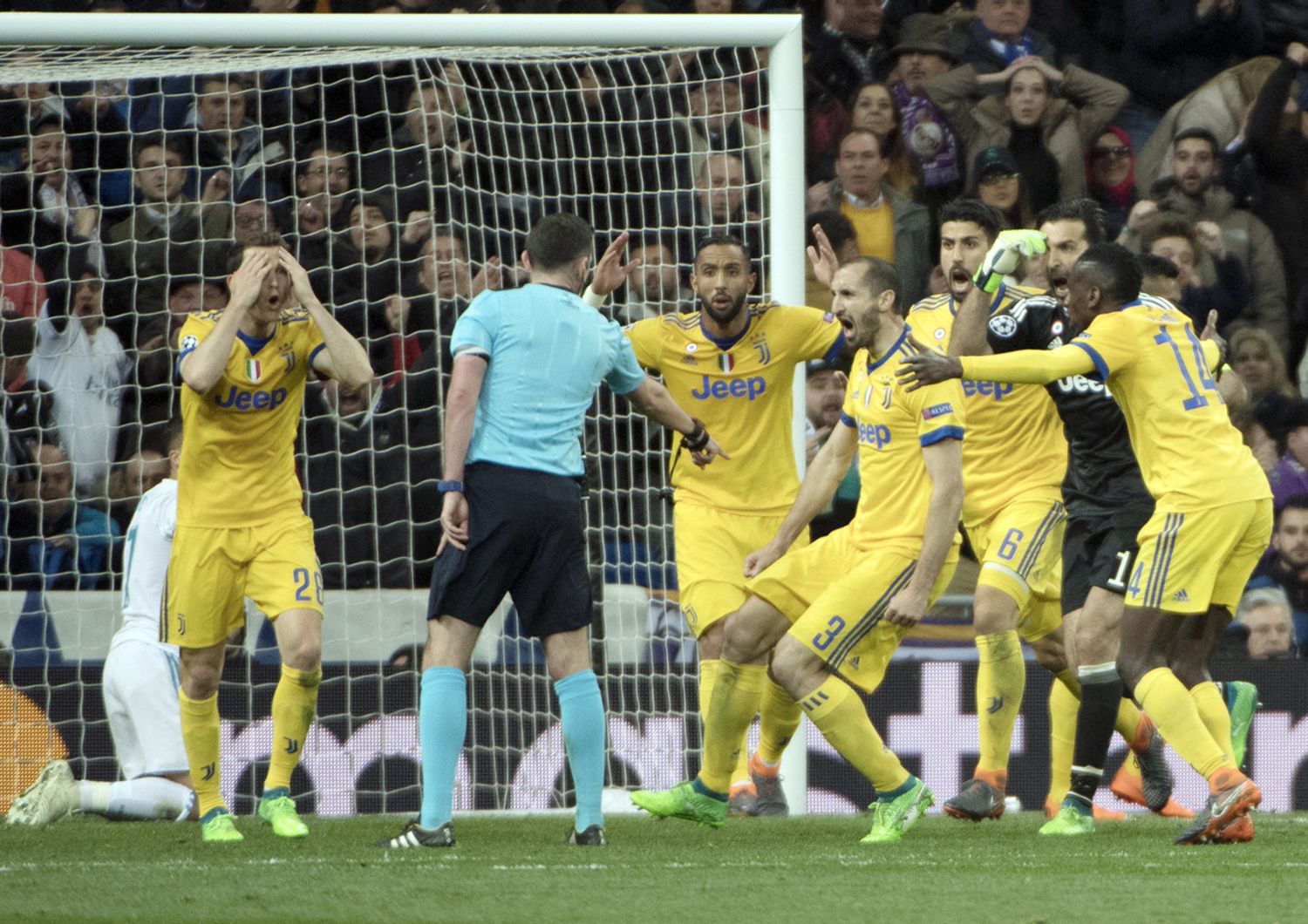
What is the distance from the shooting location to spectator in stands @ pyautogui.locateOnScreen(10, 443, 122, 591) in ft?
28.7

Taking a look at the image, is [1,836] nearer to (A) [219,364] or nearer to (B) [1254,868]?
(A) [219,364]

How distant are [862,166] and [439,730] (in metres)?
5.30

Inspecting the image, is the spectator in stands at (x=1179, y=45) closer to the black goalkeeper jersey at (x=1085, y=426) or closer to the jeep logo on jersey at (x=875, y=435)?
the black goalkeeper jersey at (x=1085, y=426)

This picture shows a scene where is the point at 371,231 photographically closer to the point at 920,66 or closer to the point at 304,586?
the point at 304,586

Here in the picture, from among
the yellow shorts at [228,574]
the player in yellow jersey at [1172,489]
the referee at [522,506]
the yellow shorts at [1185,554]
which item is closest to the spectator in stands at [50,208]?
the yellow shorts at [228,574]

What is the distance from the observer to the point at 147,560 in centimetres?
744

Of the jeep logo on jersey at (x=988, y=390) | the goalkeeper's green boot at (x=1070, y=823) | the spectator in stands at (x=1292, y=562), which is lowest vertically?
the goalkeeper's green boot at (x=1070, y=823)

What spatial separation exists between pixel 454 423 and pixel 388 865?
1.24 meters

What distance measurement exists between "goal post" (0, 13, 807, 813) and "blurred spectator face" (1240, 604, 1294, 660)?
2.51m

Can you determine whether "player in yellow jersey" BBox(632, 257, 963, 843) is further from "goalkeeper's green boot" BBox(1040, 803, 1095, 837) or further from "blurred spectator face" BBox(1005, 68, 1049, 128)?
"blurred spectator face" BBox(1005, 68, 1049, 128)

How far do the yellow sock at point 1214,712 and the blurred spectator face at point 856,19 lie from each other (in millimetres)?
5448

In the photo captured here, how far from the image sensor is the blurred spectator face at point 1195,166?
33.8 ft

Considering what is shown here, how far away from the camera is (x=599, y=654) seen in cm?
862

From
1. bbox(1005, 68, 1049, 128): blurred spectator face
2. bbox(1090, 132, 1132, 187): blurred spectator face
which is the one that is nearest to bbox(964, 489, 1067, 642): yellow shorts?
bbox(1005, 68, 1049, 128): blurred spectator face
